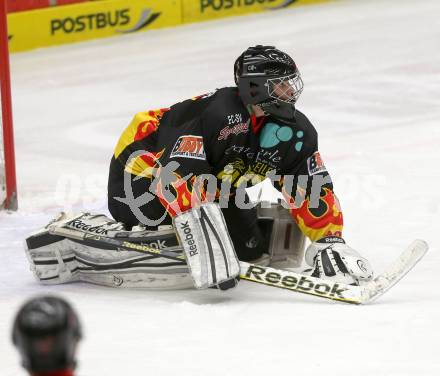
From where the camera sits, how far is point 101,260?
353 cm

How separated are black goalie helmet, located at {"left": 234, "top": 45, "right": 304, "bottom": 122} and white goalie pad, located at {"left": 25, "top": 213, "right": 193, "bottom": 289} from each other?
51cm

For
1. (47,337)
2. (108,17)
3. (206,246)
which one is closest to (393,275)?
(206,246)

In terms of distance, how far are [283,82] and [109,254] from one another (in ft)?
2.63

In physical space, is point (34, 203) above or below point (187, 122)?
below

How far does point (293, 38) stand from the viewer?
8.65m

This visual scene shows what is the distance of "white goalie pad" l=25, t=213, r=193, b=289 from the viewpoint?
344 centimetres

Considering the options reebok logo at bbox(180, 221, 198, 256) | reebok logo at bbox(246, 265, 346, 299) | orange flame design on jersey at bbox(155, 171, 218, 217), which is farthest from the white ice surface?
orange flame design on jersey at bbox(155, 171, 218, 217)

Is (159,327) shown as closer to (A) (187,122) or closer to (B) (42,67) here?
(A) (187,122)

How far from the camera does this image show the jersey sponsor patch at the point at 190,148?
128 inches

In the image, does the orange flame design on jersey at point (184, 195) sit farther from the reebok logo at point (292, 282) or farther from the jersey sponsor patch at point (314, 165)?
the jersey sponsor patch at point (314, 165)

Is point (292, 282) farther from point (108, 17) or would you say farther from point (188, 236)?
point (108, 17)

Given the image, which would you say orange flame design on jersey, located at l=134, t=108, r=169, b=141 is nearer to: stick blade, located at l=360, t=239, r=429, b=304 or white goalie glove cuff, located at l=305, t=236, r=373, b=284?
white goalie glove cuff, located at l=305, t=236, r=373, b=284

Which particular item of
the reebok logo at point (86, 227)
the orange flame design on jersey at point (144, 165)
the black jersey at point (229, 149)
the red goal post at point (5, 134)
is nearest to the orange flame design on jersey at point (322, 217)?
the black jersey at point (229, 149)

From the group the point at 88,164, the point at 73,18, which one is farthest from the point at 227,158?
the point at 73,18
